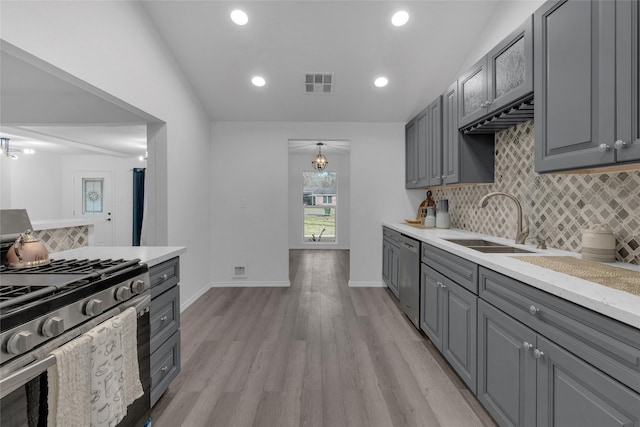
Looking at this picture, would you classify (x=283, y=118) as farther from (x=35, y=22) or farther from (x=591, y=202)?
(x=591, y=202)

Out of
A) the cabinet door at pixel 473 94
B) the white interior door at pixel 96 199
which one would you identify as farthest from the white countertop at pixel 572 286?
the white interior door at pixel 96 199

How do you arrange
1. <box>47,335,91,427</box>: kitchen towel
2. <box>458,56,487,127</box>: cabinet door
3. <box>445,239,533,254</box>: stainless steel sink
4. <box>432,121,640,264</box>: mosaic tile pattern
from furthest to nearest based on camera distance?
1. <box>458,56,487,127</box>: cabinet door
2. <box>445,239,533,254</box>: stainless steel sink
3. <box>432,121,640,264</box>: mosaic tile pattern
4. <box>47,335,91,427</box>: kitchen towel

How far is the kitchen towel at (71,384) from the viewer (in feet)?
3.27

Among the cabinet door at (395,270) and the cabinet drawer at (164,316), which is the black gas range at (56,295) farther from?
the cabinet door at (395,270)

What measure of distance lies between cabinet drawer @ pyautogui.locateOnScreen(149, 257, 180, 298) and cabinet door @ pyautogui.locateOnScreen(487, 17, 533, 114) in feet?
7.98

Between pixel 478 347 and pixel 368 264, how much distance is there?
2710 millimetres

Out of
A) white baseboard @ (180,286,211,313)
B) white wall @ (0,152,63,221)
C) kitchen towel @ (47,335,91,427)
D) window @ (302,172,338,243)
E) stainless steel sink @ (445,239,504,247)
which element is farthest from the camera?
window @ (302,172,338,243)

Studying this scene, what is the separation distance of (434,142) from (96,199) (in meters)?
8.02

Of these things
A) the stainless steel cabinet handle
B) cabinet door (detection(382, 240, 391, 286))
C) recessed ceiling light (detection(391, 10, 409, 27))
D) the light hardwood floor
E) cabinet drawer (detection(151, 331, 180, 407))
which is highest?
recessed ceiling light (detection(391, 10, 409, 27))

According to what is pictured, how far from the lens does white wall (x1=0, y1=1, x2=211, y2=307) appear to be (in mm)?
1664

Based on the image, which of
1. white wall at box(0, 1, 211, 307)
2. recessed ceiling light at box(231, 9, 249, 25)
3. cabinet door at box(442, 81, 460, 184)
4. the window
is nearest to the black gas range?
white wall at box(0, 1, 211, 307)

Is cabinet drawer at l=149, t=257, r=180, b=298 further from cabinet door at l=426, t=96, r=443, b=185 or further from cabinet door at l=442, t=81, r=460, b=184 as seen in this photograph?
cabinet door at l=426, t=96, r=443, b=185

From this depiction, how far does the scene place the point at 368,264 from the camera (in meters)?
4.48

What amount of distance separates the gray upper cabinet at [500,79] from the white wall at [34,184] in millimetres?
8277
